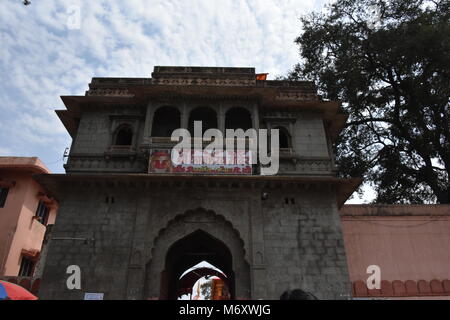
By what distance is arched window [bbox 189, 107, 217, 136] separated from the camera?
1602 cm

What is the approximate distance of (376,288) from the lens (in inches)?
557

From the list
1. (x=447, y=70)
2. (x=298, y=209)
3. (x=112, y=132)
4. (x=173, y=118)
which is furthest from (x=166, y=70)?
(x=447, y=70)

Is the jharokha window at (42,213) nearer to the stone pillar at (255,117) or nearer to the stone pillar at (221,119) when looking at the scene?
the stone pillar at (221,119)

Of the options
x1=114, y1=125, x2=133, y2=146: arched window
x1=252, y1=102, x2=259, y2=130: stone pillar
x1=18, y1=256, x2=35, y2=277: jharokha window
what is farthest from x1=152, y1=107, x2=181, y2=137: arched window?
x1=18, y1=256, x2=35, y2=277: jharokha window

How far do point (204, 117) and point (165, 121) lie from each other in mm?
1792

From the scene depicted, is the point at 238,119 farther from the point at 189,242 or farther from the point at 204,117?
the point at 189,242

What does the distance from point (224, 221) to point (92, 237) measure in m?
4.80

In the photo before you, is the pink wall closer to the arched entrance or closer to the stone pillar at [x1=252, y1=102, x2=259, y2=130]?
the arched entrance

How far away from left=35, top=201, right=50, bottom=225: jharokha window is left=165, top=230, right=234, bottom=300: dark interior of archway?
9.54 meters

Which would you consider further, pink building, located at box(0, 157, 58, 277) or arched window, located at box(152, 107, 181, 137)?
pink building, located at box(0, 157, 58, 277)

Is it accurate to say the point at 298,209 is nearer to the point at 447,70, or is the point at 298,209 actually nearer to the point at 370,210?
the point at 370,210

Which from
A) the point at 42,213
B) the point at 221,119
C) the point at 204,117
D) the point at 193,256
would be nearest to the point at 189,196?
the point at 221,119

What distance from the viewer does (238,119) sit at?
1633 cm
